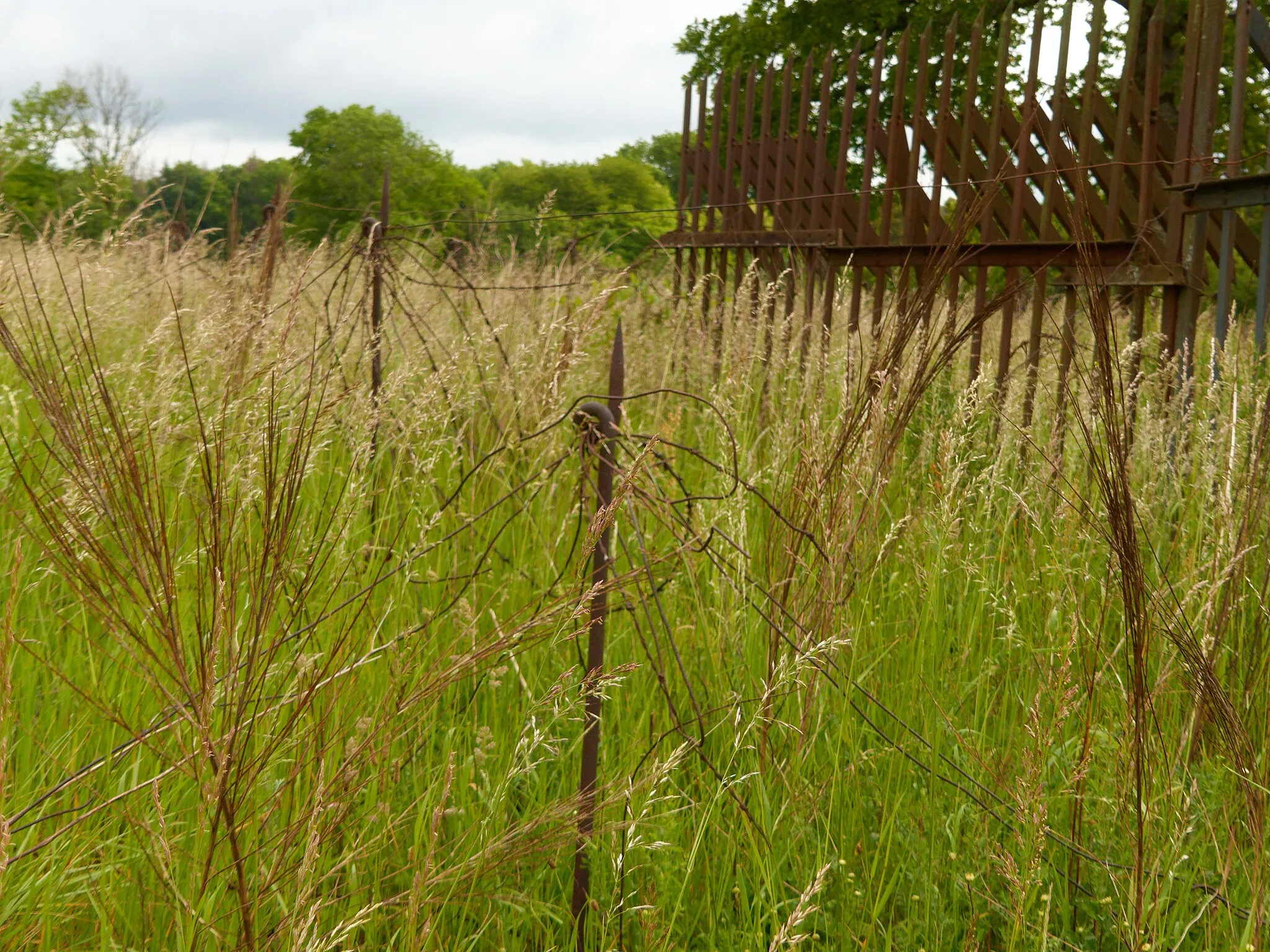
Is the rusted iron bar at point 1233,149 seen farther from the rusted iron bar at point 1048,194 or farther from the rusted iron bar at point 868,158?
the rusted iron bar at point 868,158

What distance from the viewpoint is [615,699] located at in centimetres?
195

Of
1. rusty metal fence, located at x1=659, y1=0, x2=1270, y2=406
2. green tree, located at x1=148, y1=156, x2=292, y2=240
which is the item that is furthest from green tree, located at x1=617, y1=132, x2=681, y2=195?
rusty metal fence, located at x1=659, y1=0, x2=1270, y2=406

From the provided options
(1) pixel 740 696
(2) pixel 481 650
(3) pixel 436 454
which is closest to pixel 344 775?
(2) pixel 481 650

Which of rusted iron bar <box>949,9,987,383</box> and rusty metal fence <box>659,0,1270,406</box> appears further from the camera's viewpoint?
rusted iron bar <box>949,9,987,383</box>

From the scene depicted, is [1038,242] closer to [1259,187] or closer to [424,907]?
[1259,187]

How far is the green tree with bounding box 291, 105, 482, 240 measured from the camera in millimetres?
21359

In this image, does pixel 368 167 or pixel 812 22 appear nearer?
pixel 812 22

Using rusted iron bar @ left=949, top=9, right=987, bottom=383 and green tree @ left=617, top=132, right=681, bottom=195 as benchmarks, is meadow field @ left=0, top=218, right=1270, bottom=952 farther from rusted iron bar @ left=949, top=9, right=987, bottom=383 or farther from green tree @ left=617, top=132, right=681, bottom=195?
green tree @ left=617, top=132, right=681, bottom=195

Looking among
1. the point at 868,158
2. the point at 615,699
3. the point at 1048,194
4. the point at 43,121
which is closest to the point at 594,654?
the point at 615,699

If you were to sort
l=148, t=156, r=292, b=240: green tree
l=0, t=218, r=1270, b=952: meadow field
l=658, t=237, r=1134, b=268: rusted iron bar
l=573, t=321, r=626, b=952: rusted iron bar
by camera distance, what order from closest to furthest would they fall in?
l=0, t=218, r=1270, b=952: meadow field → l=573, t=321, r=626, b=952: rusted iron bar → l=658, t=237, r=1134, b=268: rusted iron bar → l=148, t=156, r=292, b=240: green tree

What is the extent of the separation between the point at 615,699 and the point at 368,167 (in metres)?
23.7

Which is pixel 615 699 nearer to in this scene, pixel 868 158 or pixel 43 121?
pixel 868 158

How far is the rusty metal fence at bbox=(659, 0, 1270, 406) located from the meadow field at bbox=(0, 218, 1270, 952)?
0.57m

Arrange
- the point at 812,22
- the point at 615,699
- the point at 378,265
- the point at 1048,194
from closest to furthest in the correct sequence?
the point at 615,699, the point at 378,265, the point at 1048,194, the point at 812,22
